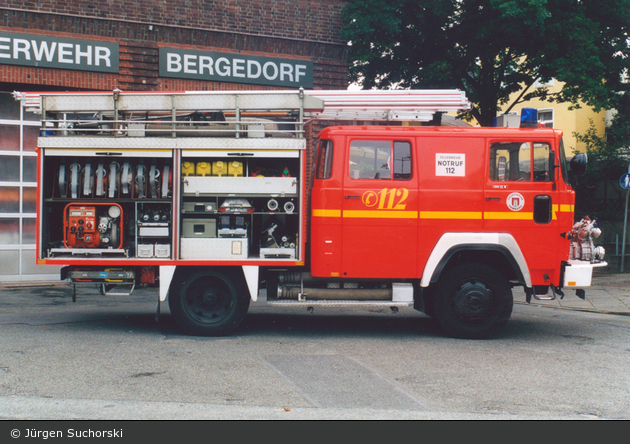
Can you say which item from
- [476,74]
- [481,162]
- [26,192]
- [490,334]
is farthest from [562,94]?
[26,192]

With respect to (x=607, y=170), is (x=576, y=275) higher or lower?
lower

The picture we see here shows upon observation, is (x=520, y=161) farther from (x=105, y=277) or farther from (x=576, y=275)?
(x=105, y=277)

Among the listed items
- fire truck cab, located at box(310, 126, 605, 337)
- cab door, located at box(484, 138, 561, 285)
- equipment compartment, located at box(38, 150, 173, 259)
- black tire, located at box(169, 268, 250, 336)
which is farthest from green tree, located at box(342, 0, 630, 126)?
black tire, located at box(169, 268, 250, 336)

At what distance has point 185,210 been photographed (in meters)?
7.81

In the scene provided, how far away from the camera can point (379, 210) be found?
771 centimetres

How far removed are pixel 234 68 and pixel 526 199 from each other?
7976 mm

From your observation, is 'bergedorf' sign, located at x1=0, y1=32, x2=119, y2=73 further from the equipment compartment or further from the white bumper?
the white bumper

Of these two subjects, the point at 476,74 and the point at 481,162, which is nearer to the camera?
the point at 481,162

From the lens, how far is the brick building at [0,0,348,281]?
484 inches

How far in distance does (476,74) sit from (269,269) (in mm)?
8458

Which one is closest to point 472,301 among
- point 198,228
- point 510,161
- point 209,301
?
point 510,161

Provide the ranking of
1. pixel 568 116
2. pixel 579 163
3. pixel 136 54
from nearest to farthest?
pixel 579 163 < pixel 136 54 < pixel 568 116

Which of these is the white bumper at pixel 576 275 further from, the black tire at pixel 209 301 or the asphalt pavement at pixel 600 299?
the black tire at pixel 209 301

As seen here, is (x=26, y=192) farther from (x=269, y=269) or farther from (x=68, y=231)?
(x=269, y=269)
